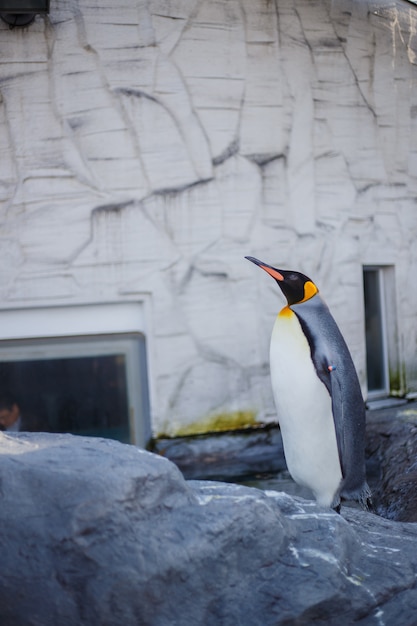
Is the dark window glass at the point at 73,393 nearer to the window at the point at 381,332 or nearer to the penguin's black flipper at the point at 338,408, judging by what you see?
the window at the point at 381,332

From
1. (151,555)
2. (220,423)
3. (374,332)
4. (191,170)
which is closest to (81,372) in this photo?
(220,423)

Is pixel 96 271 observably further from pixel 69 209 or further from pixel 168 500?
pixel 168 500

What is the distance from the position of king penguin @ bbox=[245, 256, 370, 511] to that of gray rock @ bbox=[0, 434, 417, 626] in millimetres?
813

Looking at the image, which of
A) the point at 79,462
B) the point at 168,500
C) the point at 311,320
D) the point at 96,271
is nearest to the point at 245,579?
the point at 168,500

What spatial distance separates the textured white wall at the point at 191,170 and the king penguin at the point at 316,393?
182 centimetres

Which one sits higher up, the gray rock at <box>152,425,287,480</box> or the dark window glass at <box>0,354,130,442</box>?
the dark window glass at <box>0,354,130,442</box>

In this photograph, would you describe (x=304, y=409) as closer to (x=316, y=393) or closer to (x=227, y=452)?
(x=316, y=393)

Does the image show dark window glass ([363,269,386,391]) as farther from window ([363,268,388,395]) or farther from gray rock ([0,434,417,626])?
gray rock ([0,434,417,626])

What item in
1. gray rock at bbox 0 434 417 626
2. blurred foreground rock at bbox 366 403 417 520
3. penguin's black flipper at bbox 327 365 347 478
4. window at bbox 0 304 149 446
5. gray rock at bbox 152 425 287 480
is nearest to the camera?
gray rock at bbox 0 434 417 626

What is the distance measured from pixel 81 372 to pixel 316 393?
2.16 meters

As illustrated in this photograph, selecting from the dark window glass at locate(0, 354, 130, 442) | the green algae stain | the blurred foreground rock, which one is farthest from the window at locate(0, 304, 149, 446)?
the blurred foreground rock

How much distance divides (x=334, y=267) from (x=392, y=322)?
2.14ft

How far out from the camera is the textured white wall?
Answer: 13.9ft

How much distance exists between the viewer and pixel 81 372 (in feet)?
14.6
